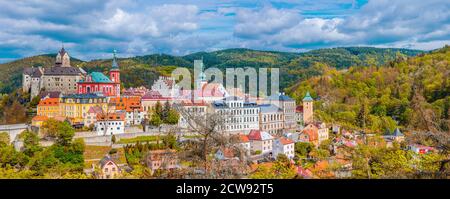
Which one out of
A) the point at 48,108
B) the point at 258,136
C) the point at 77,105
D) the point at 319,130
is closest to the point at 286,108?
the point at 319,130

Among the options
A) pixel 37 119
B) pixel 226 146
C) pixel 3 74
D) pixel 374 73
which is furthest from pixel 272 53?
pixel 226 146

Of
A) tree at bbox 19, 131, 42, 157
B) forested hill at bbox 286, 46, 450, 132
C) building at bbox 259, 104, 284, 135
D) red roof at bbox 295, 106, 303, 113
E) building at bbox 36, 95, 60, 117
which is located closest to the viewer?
tree at bbox 19, 131, 42, 157

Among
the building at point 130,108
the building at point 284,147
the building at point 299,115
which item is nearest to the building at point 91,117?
the building at point 130,108

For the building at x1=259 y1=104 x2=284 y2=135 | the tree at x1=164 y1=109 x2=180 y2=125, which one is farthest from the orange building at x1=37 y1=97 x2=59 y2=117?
the building at x1=259 y1=104 x2=284 y2=135

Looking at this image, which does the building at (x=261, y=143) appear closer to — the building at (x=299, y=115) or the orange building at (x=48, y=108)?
the building at (x=299, y=115)

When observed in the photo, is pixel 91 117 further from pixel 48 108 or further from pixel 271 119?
pixel 271 119

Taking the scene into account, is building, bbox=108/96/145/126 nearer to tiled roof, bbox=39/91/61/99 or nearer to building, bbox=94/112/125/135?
building, bbox=94/112/125/135

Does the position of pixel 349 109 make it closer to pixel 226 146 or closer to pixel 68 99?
pixel 68 99
